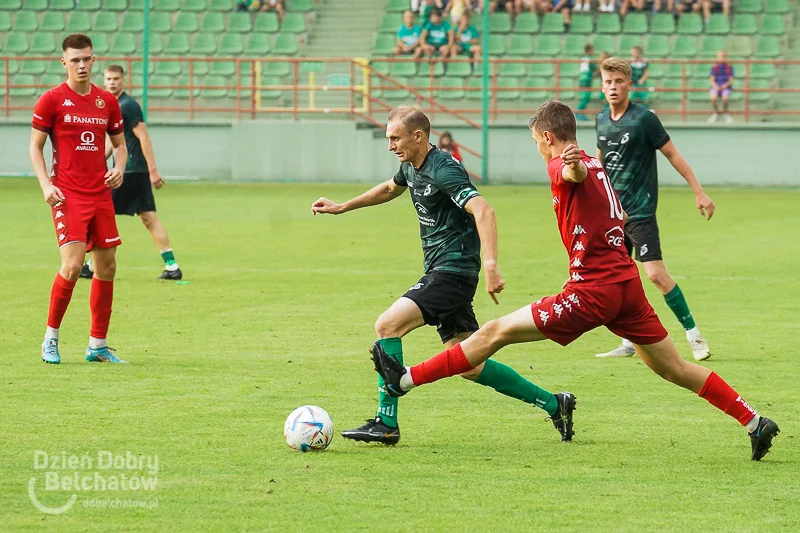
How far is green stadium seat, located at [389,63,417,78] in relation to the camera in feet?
104

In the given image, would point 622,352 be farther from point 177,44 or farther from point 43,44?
point 43,44

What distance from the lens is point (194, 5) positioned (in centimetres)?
3528

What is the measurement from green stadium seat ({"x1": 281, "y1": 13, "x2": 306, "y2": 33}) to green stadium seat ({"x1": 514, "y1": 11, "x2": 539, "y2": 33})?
5883mm

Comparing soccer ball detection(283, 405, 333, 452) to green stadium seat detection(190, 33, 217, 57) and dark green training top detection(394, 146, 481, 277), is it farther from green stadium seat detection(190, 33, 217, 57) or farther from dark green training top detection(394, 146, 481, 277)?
green stadium seat detection(190, 33, 217, 57)

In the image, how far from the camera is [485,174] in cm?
2875

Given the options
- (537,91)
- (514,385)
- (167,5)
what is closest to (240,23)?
(167,5)

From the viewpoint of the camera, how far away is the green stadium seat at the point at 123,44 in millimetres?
33906

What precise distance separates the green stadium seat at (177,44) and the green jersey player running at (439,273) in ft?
92.5

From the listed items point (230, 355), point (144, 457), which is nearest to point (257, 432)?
point (144, 457)

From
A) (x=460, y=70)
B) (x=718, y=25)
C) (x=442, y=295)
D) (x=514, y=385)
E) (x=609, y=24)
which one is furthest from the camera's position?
(x=609, y=24)

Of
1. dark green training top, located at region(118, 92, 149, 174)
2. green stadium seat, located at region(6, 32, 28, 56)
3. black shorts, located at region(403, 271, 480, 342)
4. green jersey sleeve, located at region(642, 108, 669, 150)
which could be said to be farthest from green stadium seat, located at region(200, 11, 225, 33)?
black shorts, located at region(403, 271, 480, 342)

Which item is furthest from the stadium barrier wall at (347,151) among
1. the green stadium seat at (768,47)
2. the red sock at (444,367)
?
the red sock at (444,367)

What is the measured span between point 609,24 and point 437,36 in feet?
14.9

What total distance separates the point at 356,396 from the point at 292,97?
83.8ft
